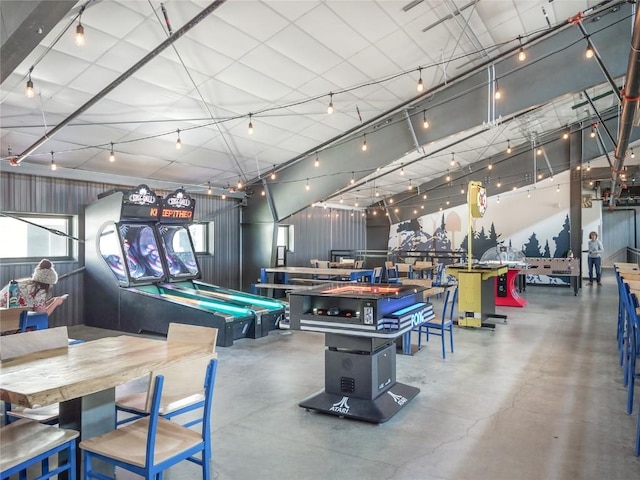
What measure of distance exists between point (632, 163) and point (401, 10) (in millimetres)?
13505

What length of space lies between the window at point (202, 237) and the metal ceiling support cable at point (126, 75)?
442 cm

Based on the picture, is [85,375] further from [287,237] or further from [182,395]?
[287,237]

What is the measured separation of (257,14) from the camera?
5359mm

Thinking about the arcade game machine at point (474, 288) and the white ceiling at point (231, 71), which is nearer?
the white ceiling at point (231, 71)

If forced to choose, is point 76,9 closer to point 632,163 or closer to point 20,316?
point 20,316

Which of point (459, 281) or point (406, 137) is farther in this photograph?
point (406, 137)

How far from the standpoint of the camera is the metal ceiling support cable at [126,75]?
4.87m

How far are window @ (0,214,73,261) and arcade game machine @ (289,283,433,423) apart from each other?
17.8ft

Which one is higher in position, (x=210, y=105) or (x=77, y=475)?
(x=210, y=105)

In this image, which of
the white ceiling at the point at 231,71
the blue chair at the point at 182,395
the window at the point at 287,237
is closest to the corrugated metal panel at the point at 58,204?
the white ceiling at the point at 231,71

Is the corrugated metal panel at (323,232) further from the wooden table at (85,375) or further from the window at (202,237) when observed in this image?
the wooden table at (85,375)

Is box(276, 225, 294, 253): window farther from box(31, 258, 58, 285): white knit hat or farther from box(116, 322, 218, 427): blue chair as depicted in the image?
box(116, 322, 218, 427): blue chair

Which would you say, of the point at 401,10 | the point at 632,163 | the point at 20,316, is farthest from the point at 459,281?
the point at 632,163

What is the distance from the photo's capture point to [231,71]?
6.33m
